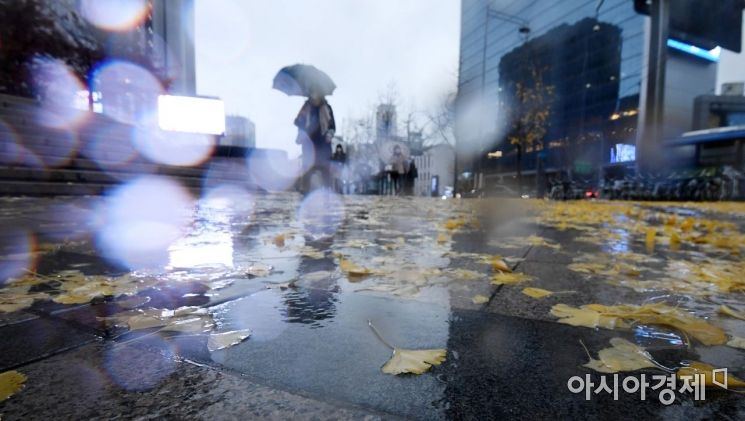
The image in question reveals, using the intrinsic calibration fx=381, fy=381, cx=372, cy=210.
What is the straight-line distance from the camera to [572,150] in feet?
124

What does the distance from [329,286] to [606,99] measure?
45892 mm

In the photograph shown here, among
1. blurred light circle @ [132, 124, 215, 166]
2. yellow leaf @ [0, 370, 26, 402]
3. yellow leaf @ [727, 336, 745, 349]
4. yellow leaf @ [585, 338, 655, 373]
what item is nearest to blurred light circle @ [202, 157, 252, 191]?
blurred light circle @ [132, 124, 215, 166]

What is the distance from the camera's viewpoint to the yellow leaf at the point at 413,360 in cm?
95

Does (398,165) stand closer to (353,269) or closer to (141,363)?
(353,269)

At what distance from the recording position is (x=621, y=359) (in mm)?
1014

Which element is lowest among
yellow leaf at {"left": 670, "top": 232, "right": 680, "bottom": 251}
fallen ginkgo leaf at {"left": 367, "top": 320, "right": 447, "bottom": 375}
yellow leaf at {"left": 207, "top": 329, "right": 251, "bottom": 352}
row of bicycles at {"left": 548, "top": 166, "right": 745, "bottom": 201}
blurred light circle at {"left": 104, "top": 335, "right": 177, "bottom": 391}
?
yellow leaf at {"left": 670, "top": 232, "right": 680, "bottom": 251}

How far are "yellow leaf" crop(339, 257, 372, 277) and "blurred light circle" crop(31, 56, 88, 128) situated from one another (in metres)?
13.6

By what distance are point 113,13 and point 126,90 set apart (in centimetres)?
393

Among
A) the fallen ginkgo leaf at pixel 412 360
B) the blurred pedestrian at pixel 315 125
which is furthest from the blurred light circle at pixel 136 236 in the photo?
the blurred pedestrian at pixel 315 125

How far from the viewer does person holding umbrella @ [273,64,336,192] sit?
9.16 metres

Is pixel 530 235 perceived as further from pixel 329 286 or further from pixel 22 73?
pixel 22 73

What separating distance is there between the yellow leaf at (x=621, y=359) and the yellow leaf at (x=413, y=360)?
383 mm

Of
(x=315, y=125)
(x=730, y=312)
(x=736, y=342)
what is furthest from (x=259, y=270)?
(x=315, y=125)

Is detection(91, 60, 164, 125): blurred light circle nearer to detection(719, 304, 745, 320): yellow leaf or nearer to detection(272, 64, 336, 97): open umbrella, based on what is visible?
detection(272, 64, 336, 97): open umbrella
